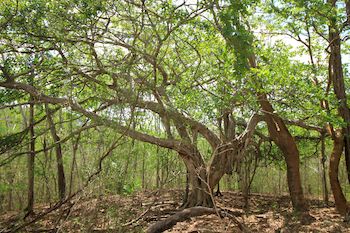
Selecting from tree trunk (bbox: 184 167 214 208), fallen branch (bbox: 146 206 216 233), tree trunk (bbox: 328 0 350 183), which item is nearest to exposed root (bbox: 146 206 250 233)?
fallen branch (bbox: 146 206 216 233)

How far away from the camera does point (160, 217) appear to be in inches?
272

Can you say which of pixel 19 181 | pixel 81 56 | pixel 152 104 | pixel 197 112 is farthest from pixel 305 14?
pixel 19 181

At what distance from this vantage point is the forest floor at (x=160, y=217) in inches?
168

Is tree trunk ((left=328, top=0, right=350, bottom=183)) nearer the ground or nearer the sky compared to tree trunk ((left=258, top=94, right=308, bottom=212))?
nearer the sky

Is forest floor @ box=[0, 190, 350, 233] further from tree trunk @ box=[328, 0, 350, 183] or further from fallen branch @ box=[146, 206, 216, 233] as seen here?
tree trunk @ box=[328, 0, 350, 183]

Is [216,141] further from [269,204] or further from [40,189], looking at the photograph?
[40,189]

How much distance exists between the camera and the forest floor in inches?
168

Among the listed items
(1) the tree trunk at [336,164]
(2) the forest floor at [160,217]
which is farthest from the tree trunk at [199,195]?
(1) the tree trunk at [336,164]

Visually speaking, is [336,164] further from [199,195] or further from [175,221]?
[175,221]

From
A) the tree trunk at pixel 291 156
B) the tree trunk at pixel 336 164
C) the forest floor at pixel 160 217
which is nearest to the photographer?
the forest floor at pixel 160 217

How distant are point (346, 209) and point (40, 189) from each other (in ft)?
27.5

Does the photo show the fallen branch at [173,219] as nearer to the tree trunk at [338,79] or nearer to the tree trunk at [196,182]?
the tree trunk at [196,182]

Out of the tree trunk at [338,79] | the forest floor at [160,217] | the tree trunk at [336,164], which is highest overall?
the tree trunk at [338,79]

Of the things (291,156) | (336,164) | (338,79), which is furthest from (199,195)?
(338,79)
